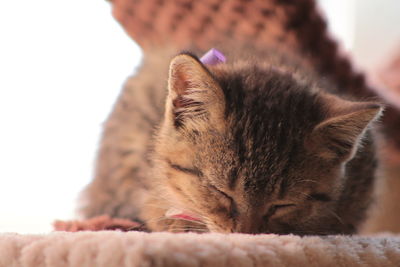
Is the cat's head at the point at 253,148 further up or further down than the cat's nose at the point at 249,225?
further up

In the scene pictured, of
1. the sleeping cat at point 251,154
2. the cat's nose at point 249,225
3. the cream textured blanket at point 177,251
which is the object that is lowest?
the cream textured blanket at point 177,251

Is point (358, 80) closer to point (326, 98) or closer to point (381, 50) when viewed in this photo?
point (326, 98)

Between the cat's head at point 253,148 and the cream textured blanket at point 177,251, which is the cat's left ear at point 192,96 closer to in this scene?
the cat's head at point 253,148

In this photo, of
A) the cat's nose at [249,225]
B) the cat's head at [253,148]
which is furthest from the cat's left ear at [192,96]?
the cat's nose at [249,225]

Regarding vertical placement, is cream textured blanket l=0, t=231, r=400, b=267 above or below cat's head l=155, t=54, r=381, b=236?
below

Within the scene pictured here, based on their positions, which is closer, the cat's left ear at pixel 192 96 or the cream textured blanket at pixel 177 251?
the cream textured blanket at pixel 177 251

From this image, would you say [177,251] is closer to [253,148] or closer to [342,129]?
[253,148]

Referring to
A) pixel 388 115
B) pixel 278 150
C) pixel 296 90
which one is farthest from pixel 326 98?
pixel 388 115

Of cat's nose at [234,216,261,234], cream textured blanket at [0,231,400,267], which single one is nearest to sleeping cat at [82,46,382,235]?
cat's nose at [234,216,261,234]

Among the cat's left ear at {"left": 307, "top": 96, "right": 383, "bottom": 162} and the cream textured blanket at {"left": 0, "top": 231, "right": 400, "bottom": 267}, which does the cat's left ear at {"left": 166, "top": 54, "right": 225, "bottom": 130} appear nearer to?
the cat's left ear at {"left": 307, "top": 96, "right": 383, "bottom": 162}
